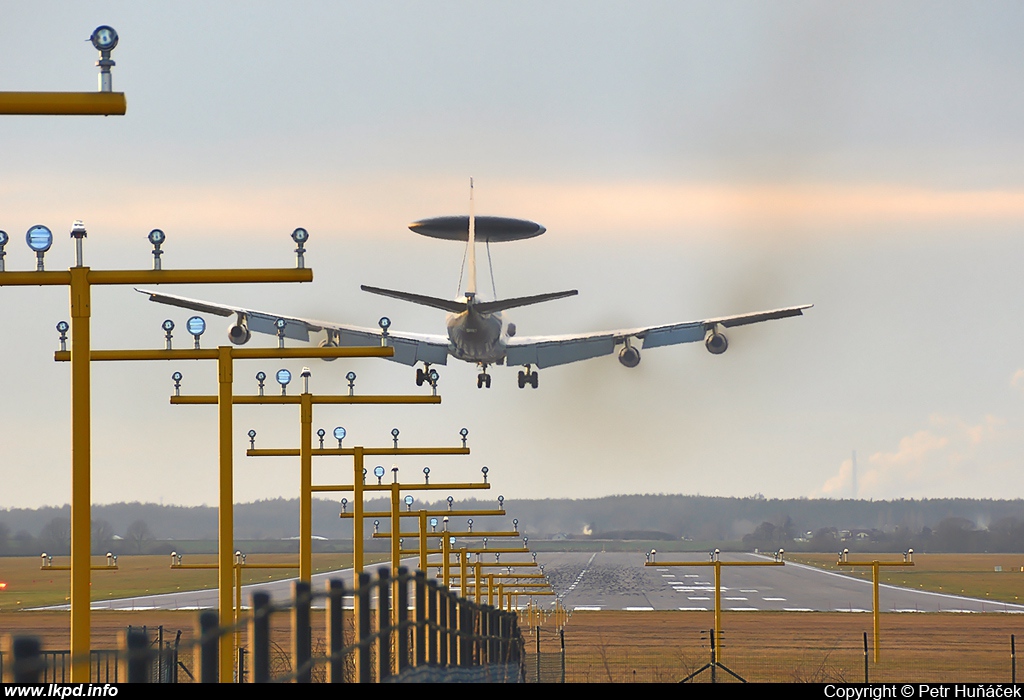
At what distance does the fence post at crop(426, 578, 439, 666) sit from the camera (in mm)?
15113

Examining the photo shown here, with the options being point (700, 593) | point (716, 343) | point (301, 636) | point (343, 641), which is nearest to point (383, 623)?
point (343, 641)

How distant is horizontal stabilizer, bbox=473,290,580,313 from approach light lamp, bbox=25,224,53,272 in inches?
1126

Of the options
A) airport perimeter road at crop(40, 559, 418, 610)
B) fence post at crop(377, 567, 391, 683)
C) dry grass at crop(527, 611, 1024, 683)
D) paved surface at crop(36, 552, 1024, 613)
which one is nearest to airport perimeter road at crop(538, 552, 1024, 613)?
paved surface at crop(36, 552, 1024, 613)

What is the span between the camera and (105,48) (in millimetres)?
15656

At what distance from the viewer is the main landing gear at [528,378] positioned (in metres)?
64.9

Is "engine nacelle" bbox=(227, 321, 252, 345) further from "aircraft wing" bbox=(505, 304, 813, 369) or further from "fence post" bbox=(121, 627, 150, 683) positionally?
"fence post" bbox=(121, 627, 150, 683)

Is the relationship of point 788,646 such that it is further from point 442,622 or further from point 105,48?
point 105,48

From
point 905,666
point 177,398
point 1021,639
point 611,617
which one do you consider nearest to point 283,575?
point 611,617

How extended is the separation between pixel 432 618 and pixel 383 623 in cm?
344

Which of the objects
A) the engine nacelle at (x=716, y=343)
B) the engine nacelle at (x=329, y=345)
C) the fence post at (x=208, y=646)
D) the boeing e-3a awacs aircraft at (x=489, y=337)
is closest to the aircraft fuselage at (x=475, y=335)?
the boeing e-3a awacs aircraft at (x=489, y=337)

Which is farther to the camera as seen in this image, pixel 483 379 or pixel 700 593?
pixel 700 593

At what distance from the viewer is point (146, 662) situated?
712 cm

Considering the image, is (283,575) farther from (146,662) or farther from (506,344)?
(146,662)
